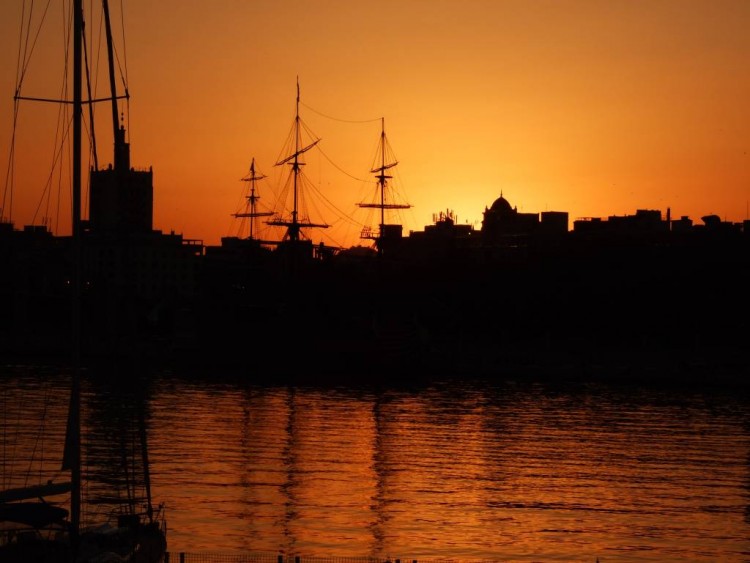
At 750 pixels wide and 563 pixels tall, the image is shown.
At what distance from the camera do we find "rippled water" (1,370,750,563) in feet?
113

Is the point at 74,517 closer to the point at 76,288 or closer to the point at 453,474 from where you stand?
the point at 76,288

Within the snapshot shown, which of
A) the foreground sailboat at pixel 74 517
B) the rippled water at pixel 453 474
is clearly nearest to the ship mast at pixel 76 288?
the foreground sailboat at pixel 74 517

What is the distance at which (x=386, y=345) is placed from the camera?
110562 millimetres

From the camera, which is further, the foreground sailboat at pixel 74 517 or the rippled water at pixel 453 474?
the rippled water at pixel 453 474

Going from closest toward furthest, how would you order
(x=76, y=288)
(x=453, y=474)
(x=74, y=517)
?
(x=74, y=517) → (x=76, y=288) → (x=453, y=474)

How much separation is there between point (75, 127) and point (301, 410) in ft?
158

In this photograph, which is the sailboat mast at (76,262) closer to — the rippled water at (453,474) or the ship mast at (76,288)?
the ship mast at (76,288)

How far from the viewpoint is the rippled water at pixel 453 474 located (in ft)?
113

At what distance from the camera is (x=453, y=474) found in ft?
155

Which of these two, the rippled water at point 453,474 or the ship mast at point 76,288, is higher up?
the ship mast at point 76,288

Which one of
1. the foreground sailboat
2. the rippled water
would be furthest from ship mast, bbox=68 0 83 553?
the rippled water

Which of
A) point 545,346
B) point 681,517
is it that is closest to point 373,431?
point 681,517

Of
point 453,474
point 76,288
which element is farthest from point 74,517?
point 453,474

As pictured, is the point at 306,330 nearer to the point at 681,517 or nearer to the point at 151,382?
the point at 151,382
